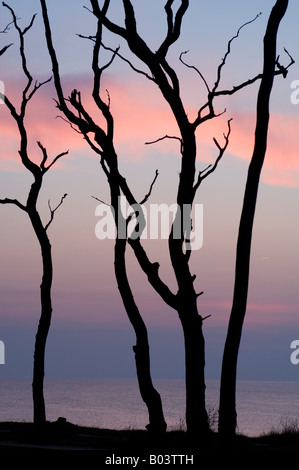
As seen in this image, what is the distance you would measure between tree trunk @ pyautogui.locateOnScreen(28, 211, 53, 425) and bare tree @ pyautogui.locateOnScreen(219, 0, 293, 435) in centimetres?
744

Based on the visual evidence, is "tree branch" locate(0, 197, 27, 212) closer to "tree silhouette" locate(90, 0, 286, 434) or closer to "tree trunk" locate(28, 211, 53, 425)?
"tree trunk" locate(28, 211, 53, 425)

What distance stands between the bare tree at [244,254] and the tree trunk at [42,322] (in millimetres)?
7438

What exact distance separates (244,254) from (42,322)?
312 inches

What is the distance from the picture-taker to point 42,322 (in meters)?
18.4

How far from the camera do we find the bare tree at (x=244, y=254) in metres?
11.2

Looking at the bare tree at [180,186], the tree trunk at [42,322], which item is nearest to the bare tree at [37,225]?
the tree trunk at [42,322]

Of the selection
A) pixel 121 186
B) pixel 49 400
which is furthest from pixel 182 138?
pixel 49 400

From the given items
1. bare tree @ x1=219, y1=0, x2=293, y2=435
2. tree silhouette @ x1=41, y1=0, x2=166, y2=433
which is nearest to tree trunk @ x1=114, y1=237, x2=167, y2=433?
tree silhouette @ x1=41, y1=0, x2=166, y2=433

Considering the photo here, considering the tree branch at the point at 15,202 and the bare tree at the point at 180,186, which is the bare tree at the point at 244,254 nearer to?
the bare tree at the point at 180,186

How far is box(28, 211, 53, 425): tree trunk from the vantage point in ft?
59.7
